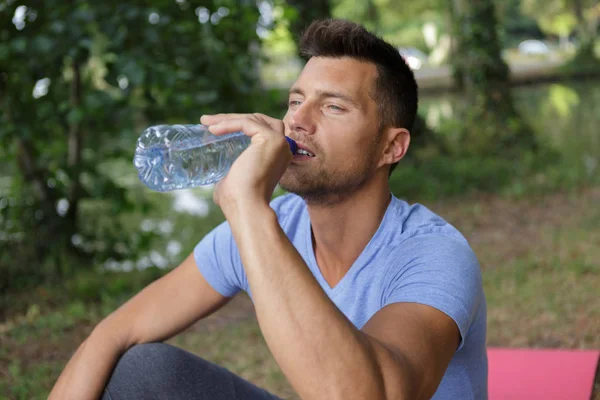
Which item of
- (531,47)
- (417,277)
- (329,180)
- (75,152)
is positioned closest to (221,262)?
(329,180)

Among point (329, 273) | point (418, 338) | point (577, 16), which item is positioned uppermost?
point (418, 338)

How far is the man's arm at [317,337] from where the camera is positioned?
1461 mm

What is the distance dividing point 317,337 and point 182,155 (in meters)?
0.84

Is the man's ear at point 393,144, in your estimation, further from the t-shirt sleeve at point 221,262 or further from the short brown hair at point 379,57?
the t-shirt sleeve at point 221,262

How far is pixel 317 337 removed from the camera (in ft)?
4.81

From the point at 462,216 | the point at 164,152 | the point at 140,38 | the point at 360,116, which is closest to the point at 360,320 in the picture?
the point at 360,116

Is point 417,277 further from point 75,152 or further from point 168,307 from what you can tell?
point 75,152

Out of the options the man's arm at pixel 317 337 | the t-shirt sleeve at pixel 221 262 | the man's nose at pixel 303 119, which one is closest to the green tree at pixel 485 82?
the t-shirt sleeve at pixel 221 262

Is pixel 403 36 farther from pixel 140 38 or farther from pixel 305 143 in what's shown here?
pixel 305 143

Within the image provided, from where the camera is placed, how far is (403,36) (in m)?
32.4

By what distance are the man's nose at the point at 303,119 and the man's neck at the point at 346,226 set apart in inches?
8.5

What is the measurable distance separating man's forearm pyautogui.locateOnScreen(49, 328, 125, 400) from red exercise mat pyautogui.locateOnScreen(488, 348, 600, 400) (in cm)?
135

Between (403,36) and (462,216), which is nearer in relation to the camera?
(462,216)

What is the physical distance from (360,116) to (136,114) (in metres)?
2.39
